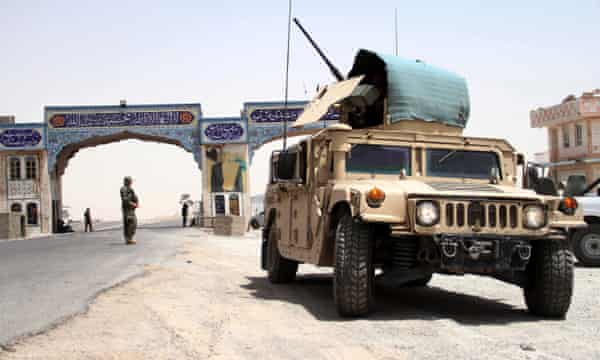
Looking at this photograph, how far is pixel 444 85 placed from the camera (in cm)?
843

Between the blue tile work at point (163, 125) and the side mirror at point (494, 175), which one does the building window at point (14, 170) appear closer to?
the blue tile work at point (163, 125)

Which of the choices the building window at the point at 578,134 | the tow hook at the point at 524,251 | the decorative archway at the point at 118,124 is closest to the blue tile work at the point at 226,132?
the decorative archway at the point at 118,124

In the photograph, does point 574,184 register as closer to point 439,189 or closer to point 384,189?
point 439,189

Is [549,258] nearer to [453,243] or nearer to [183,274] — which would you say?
[453,243]

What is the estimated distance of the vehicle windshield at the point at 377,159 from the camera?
7316mm

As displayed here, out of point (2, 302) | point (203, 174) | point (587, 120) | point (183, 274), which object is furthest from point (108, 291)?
point (587, 120)

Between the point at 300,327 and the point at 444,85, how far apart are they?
3.83 metres

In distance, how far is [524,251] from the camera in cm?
631

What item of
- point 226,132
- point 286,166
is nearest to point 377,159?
point 286,166

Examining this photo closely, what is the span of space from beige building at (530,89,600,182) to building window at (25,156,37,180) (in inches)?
1020

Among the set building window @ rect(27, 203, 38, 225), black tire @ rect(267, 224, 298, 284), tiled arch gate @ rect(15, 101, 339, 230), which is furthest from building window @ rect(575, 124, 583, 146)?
black tire @ rect(267, 224, 298, 284)

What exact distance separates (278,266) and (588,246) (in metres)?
6.49

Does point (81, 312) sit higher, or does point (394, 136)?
point (394, 136)

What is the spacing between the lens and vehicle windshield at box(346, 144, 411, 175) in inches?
288
